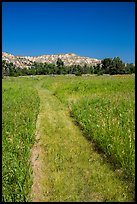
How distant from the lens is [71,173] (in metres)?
7.80

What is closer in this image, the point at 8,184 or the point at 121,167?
the point at 8,184

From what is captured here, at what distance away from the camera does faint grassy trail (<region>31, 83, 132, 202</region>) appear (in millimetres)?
6637

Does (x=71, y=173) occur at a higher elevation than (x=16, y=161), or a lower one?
lower

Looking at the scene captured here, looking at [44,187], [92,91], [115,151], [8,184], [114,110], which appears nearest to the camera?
[8,184]

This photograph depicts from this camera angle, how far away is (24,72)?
113250mm

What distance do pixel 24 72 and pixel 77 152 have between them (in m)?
106

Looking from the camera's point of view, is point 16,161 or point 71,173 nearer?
point 16,161

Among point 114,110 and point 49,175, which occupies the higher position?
point 114,110

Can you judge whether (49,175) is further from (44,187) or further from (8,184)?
(8,184)

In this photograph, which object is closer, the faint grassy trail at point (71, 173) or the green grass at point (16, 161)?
the green grass at point (16, 161)

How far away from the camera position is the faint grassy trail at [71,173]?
6.64 metres

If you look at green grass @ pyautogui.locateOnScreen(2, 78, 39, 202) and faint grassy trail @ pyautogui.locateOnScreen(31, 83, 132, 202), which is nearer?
green grass @ pyautogui.locateOnScreen(2, 78, 39, 202)

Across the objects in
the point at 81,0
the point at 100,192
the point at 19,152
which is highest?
the point at 81,0

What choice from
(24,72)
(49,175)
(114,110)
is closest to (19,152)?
(49,175)
